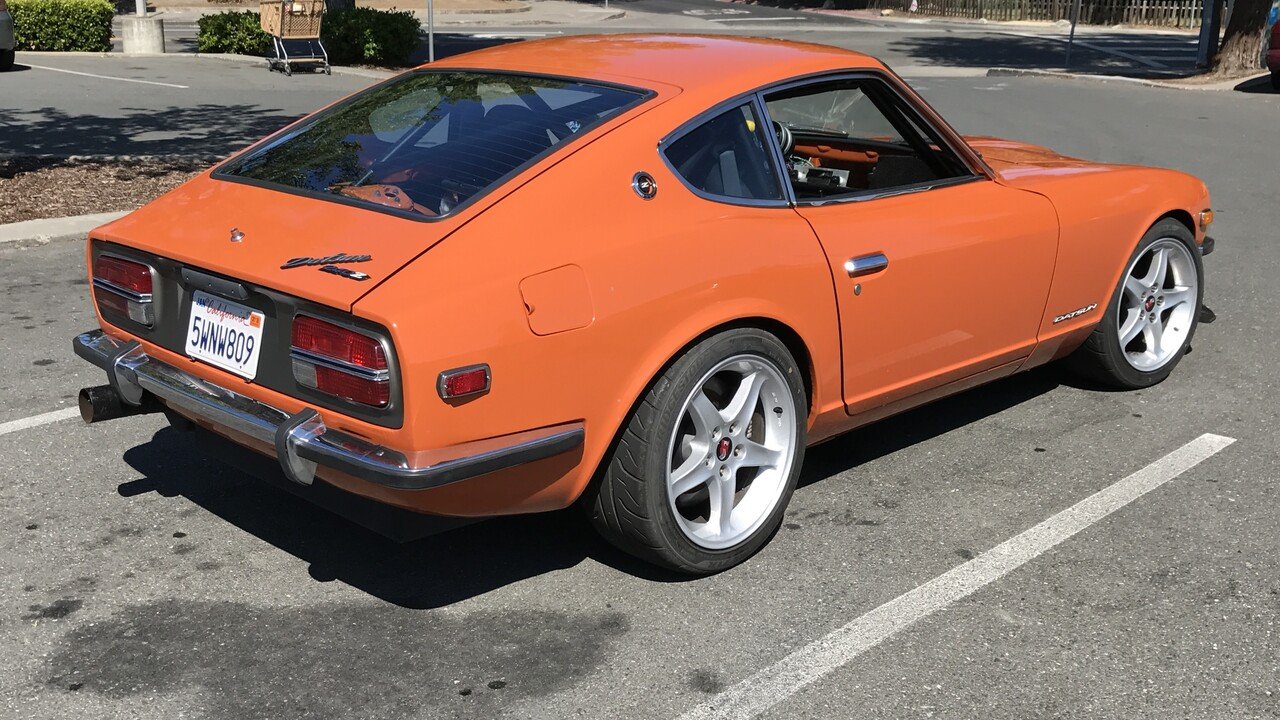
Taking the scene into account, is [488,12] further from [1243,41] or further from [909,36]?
[1243,41]

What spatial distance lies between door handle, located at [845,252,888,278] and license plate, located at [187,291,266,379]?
1.77 meters

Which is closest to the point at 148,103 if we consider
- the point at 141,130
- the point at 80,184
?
the point at 141,130

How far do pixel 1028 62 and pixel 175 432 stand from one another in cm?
2356

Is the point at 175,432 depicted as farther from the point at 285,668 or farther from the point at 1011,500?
the point at 1011,500

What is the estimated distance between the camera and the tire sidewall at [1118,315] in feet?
17.9

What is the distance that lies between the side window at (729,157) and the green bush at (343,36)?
18.6 metres

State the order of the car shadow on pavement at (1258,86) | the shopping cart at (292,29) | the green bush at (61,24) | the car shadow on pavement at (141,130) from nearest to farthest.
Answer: the car shadow on pavement at (141,130), the shopping cart at (292,29), the car shadow on pavement at (1258,86), the green bush at (61,24)

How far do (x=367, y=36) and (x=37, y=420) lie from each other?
681 inches

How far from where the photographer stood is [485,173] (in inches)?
151

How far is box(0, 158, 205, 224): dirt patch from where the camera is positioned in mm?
9594

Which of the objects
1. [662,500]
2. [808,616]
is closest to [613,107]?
[662,500]

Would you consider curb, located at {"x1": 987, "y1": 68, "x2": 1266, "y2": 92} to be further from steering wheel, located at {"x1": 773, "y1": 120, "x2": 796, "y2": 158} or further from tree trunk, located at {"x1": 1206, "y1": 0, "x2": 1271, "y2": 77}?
steering wheel, located at {"x1": 773, "y1": 120, "x2": 796, "y2": 158}

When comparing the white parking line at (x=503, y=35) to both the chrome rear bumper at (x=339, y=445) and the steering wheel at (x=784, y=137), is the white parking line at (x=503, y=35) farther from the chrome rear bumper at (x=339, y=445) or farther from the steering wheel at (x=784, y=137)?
the chrome rear bumper at (x=339, y=445)

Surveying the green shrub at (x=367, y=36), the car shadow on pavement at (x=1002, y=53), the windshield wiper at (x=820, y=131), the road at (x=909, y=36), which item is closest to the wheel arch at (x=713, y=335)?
the windshield wiper at (x=820, y=131)
